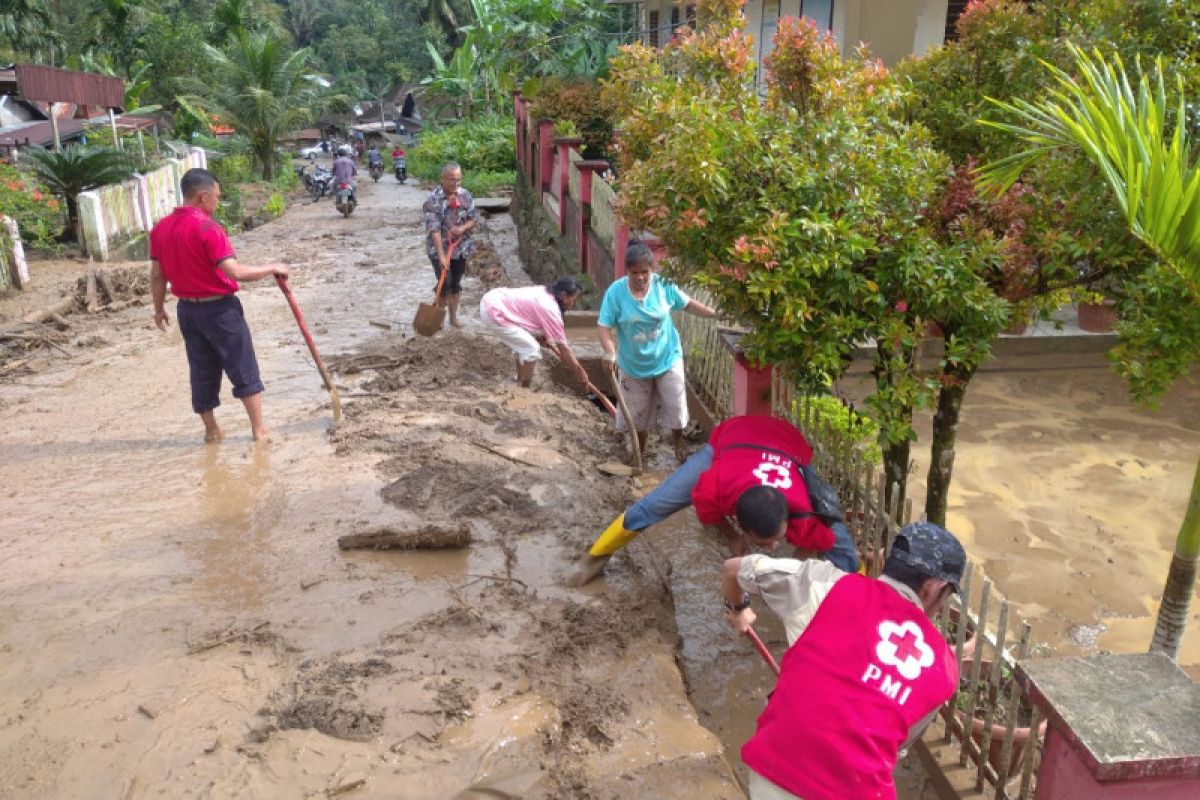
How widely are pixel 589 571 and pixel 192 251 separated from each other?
10.4 ft

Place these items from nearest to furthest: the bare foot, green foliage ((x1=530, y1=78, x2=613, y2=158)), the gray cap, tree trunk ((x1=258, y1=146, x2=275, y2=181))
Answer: the gray cap → the bare foot → green foliage ((x1=530, y1=78, x2=613, y2=158)) → tree trunk ((x1=258, y1=146, x2=275, y2=181))

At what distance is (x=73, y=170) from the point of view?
13141mm

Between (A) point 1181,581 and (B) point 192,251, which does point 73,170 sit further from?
(A) point 1181,581

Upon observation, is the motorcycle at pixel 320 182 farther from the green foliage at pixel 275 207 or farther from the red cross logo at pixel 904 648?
the red cross logo at pixel 904 648

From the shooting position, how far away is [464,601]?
13.9 feet

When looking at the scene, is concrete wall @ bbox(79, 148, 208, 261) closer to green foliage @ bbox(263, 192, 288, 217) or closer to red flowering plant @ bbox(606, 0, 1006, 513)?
green foliage @ bbox(263, 192, 288, 217)

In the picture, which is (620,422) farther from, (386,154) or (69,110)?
(386,154)

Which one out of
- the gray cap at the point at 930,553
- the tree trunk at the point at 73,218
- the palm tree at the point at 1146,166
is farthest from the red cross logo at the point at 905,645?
the tree trunk at the point at 73,218

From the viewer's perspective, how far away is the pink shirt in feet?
23.0

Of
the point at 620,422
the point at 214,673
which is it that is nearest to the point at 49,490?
the point at 214,673

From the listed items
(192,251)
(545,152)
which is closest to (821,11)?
(545,152)

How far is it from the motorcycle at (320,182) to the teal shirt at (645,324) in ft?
66.4

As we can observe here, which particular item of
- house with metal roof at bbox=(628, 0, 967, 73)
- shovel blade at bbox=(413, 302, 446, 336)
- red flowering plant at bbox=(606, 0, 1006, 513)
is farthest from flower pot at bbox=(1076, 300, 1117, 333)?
shovel blade at bbox=(413, 302, 446, 336)

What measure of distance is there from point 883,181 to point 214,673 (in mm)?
3295
